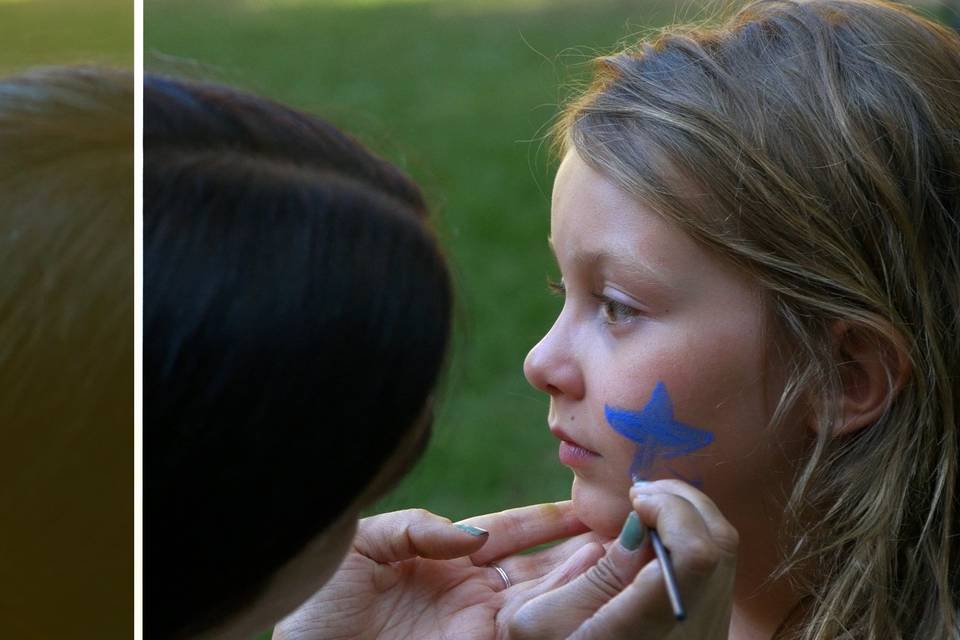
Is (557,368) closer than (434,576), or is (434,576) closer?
(557,368)

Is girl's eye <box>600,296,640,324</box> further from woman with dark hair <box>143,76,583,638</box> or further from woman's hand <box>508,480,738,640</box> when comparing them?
woman with dark hair <box>143,76,583,638</box>

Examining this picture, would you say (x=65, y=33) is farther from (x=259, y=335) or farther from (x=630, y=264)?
(x=630, y=264)

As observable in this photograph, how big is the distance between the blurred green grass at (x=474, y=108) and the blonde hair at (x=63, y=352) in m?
1.22

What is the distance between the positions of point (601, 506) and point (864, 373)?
0.46 meters

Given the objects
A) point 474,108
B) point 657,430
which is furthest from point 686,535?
point 474,108

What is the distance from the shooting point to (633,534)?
1.51m

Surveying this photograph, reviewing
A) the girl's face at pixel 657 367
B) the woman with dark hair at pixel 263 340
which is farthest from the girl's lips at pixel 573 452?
the woman with dark hair at pixel 263 340

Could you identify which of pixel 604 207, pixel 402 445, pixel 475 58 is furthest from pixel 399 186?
pixel 475 58

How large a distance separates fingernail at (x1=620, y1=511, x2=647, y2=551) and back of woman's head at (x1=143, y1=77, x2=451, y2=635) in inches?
14.0

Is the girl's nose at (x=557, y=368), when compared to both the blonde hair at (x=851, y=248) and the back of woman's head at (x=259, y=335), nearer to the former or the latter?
the blonde hair at (x=851, y=248)

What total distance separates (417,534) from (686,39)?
3.15 ft

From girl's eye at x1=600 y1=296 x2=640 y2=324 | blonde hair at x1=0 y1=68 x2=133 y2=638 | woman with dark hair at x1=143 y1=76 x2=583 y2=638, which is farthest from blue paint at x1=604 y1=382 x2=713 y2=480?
blonde hair at x1=0 y1=68 x2=133 y2=638

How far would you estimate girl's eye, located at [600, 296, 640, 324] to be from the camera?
1.81 meters

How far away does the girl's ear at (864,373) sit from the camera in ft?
5.94
